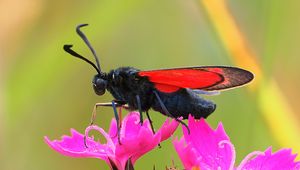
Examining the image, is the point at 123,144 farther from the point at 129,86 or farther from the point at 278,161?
the point at 278,161

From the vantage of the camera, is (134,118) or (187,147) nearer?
(187,147)

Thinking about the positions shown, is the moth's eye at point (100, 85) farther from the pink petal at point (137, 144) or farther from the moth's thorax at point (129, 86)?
the pink petal at point (137, 144)

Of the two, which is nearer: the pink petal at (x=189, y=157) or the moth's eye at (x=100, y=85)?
the pink petal at (x=189, y=157)

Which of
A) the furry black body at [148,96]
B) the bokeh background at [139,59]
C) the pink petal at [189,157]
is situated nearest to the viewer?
the pink petal at [189,157]

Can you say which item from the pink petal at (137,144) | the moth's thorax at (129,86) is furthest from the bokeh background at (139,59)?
the pink petal at (137,144)

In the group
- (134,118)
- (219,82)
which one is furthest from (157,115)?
(219,82)

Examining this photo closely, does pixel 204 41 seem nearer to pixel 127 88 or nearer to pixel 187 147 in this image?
pixel 127 88
